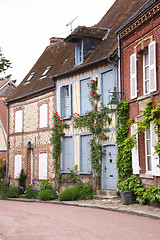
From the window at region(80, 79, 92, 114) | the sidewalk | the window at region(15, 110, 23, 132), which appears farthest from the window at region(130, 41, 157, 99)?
the window at region(15, 110, 23, 132)

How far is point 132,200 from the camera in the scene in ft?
41.0

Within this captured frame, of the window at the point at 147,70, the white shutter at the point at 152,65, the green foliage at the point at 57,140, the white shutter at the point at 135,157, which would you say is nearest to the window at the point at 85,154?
the green foliage at the point at 57,140

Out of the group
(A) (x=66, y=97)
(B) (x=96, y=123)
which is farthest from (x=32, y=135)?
(B) (x=96, y=123)

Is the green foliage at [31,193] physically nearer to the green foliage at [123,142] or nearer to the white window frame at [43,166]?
the white window frame at [43,166]

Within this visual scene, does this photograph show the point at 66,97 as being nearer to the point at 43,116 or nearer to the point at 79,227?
the point at 43,116

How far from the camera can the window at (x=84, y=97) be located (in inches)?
640

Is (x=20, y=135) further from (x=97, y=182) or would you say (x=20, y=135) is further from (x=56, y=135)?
(x=97, y=182)

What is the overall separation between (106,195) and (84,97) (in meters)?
4.55

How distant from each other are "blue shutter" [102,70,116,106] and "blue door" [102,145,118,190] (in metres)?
1.89

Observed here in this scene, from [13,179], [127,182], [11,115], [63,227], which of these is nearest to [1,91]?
[11,115]

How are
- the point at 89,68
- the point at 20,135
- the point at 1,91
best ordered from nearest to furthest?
the point at 89,68
the point at 20,135
the point at 1,91

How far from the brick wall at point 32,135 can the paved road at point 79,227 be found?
7844mm

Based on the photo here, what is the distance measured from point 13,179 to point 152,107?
12.8m

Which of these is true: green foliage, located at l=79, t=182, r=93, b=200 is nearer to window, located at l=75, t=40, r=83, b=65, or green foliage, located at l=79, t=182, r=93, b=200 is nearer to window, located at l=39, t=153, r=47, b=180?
window, located at l=39, t=153, r=47, b=180
